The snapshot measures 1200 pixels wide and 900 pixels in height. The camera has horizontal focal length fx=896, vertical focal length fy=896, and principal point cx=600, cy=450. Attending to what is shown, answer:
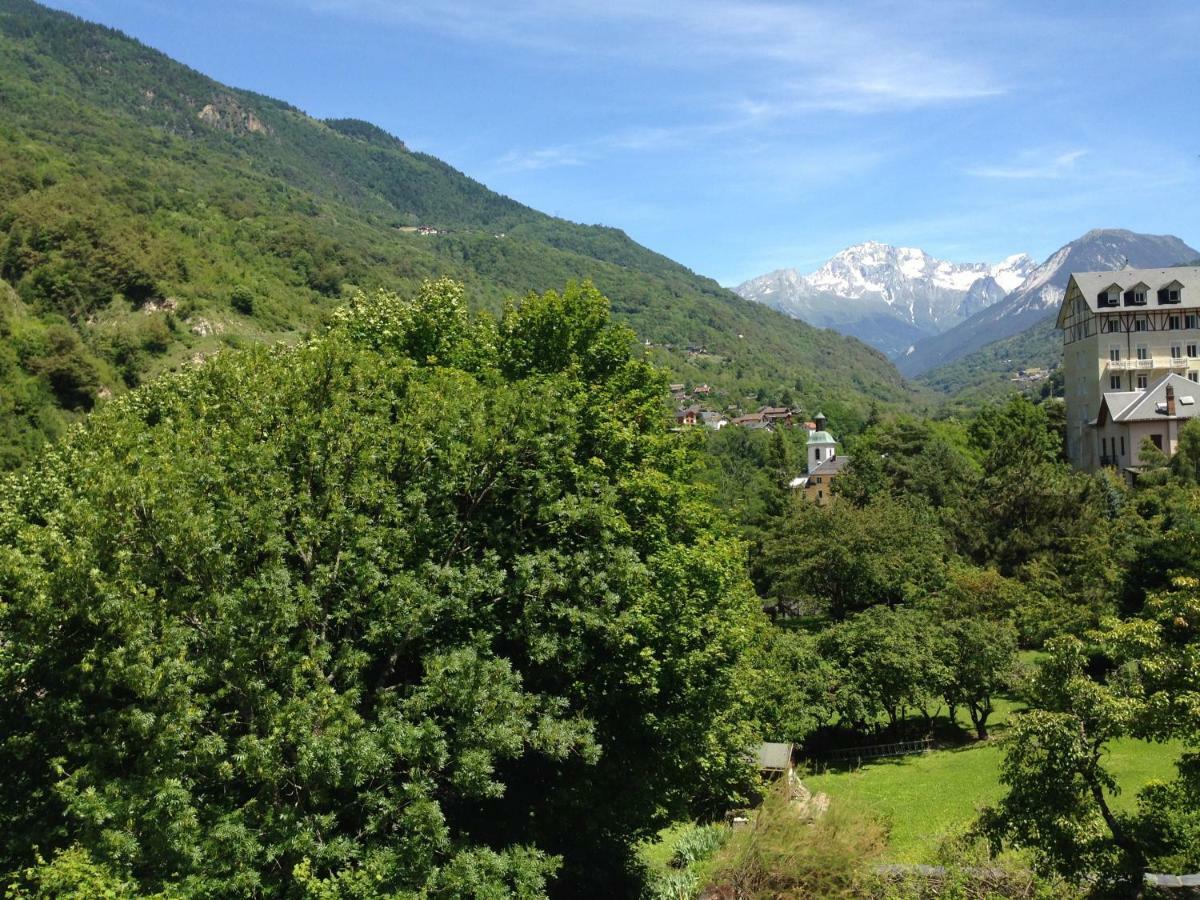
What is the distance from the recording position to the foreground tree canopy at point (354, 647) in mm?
12758

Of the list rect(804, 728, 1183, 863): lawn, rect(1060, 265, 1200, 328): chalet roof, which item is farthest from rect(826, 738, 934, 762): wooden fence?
rect(1060, 265, 1200, 328): chalet roof

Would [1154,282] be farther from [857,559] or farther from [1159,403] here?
[857,559]

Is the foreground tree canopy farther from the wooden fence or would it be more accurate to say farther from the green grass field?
the wooden fence

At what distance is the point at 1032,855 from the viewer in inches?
588

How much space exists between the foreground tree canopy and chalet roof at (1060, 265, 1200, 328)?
58.2m

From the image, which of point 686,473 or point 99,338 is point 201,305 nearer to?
point 99,338

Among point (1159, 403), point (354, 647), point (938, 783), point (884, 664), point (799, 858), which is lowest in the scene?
point (938, 783)

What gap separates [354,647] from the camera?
1535cm

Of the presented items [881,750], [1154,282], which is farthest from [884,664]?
[1154,282]

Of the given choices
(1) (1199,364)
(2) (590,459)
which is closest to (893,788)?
(2) (590,459)

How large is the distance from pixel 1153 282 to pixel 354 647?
227 feet

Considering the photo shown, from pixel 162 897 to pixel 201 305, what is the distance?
9647cm

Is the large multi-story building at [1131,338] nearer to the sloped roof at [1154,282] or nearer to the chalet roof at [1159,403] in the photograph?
the sloped roof at [1154,282]

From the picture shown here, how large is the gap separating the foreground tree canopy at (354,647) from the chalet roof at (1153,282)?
58243mm
